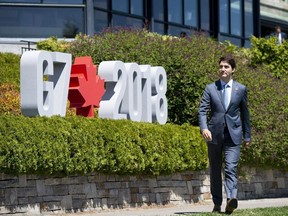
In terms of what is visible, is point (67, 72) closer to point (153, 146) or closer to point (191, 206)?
point (153, 146)

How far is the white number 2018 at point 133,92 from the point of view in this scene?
1430 cm

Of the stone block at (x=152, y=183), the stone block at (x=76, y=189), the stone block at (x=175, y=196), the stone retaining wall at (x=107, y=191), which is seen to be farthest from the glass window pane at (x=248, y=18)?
the stone block at (x=76, y=189)

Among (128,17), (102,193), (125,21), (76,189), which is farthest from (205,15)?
(76,189)

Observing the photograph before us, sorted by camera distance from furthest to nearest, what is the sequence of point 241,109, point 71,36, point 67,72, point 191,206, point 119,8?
point 119,8, point 71,36, point 191,206, point 67,72, point 241,109

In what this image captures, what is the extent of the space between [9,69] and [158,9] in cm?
1028

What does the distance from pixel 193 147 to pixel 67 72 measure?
9.53 feet

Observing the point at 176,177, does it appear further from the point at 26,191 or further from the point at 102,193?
the point at 26,191

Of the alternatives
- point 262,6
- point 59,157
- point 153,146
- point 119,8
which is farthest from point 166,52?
point 262,6

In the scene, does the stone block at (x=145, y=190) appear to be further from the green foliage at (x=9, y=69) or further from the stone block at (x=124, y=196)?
the green foliage at (x=9, y=69)

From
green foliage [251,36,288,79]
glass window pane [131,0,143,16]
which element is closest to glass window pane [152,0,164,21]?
glass window pane [131,0,143,16]

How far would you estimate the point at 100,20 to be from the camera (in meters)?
25.5

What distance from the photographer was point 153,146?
14000 millimetres

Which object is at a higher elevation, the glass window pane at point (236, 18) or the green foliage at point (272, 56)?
the glass window pane at point (236, 18)

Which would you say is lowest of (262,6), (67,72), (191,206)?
(191,206)
